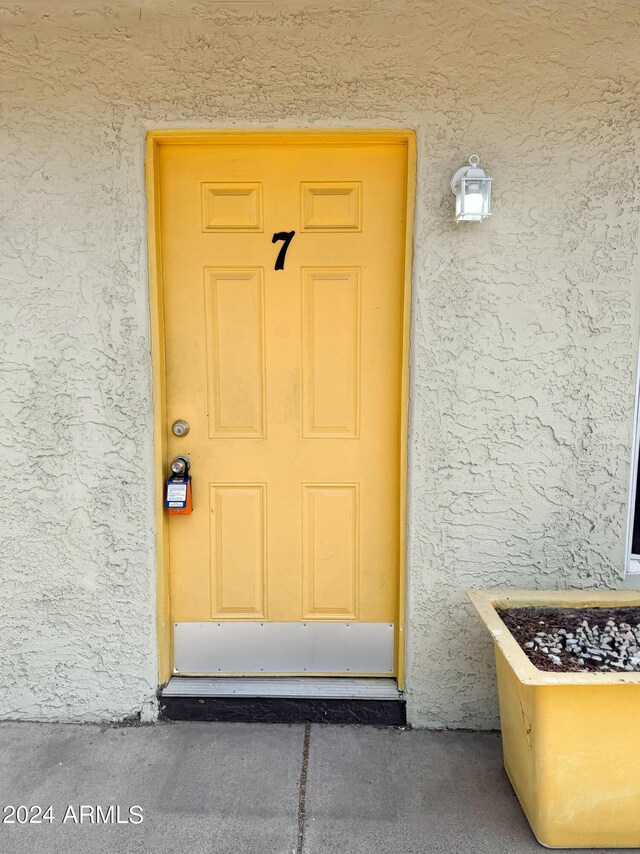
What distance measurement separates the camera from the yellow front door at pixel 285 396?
263cm

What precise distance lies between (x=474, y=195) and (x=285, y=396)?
1220 mm

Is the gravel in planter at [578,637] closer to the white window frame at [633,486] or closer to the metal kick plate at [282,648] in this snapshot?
the white window frame at [633,486]

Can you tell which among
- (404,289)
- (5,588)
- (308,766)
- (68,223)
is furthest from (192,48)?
(308,766)

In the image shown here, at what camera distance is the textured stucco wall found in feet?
7.98

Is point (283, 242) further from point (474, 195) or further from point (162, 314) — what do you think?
point (474, 195)

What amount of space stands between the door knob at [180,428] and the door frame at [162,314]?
2.1 inches

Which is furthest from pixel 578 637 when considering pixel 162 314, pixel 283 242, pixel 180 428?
pixel 162 314

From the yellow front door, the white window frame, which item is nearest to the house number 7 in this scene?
the yellow front door

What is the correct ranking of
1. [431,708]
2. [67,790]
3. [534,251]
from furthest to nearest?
[431,708], [534,251], [67,790]

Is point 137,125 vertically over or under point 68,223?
over

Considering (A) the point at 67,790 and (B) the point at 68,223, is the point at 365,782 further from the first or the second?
(B) the point at 68,223

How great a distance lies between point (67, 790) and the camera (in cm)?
232

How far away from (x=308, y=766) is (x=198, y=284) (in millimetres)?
2252

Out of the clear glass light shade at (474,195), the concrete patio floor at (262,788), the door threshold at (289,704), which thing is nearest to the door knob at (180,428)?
the door threshold at (289,704)
